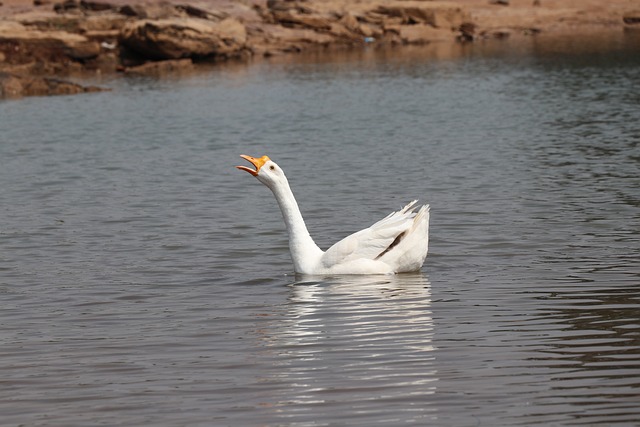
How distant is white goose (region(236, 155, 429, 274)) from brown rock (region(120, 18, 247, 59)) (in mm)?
36157

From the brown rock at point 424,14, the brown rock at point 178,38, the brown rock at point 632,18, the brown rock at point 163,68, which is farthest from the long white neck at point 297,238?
the brown rock at point 632,18

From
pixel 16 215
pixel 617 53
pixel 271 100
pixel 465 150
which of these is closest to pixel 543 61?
pixel 617 53

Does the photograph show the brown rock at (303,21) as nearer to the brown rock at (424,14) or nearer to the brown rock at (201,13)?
the brown rock at (201,13)

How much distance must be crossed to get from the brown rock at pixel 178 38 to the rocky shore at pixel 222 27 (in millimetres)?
48

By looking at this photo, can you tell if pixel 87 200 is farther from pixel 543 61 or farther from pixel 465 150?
pixel 543 61

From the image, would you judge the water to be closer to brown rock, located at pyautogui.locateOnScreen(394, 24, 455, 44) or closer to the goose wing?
the goose wing

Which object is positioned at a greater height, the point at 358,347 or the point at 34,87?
the point at 358,347

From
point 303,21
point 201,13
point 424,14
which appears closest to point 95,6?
point 201,13

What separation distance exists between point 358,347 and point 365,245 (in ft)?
8.28

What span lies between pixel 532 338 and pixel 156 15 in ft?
146

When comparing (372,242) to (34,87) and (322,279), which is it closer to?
(322,279)

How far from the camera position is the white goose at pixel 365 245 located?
9859mm

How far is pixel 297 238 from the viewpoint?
1016 cm

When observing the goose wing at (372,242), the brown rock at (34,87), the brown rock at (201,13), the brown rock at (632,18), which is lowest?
the brown rock at (34,87)
